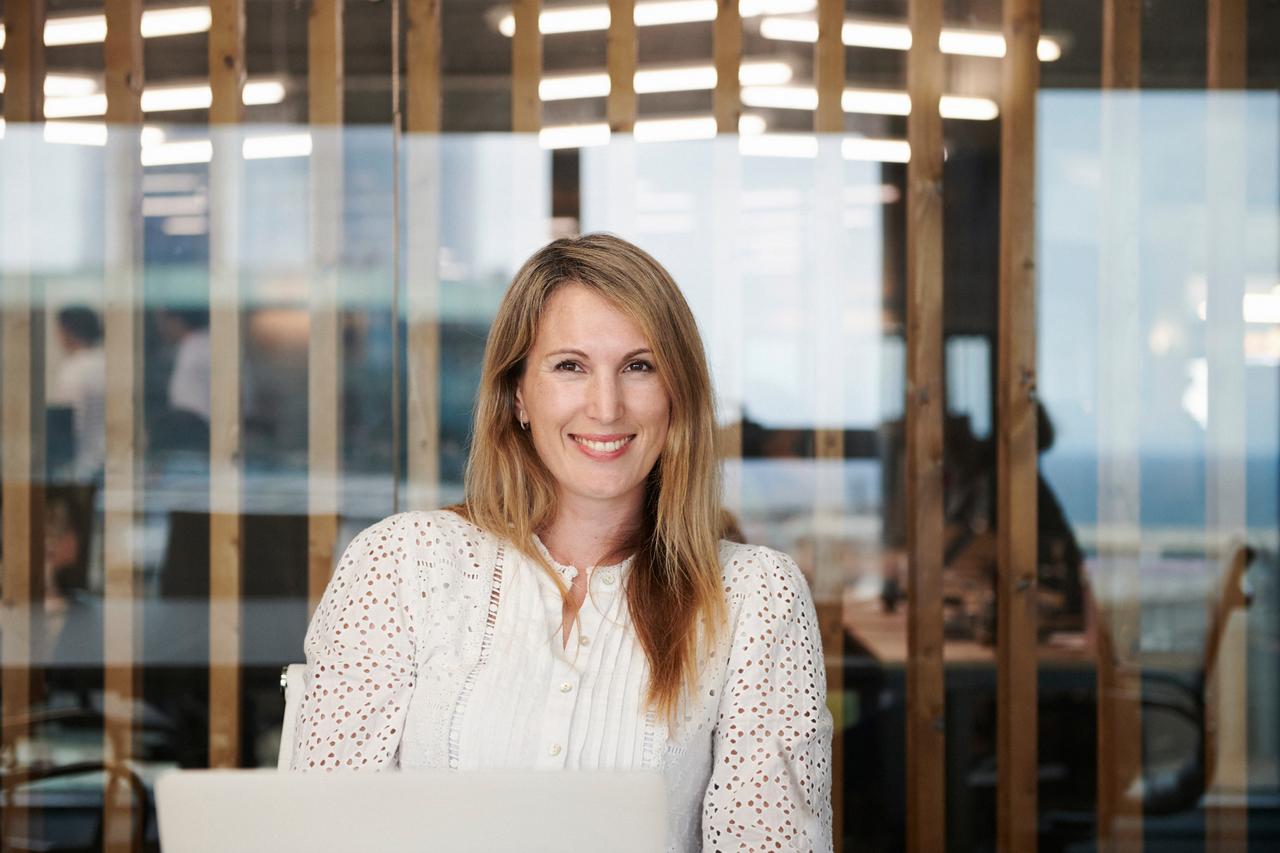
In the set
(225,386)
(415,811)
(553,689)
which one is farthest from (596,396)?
(225,386)

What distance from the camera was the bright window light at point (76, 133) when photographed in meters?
3.01

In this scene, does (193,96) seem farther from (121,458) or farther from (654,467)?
(654,467)

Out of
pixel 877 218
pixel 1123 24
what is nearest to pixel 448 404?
pixel 877 218

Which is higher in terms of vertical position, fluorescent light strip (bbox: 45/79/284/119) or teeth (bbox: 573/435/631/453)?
fluorescent light strip (bbox: 45/79/284/119)

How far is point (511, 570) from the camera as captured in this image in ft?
5.93

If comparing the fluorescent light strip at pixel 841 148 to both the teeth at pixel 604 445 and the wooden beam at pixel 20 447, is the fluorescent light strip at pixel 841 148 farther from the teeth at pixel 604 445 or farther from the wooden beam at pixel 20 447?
the wooden beam at pixel 20 447

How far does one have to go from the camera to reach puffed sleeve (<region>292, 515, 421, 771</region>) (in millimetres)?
1620

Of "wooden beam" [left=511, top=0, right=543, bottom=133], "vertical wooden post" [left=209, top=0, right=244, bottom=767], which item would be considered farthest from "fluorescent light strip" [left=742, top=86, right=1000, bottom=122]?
"vertical wooden post" [left=209, top=0, right=244, bottom=767]

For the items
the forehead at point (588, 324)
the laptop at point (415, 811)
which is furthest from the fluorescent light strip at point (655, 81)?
the laptop at point (415, 811)

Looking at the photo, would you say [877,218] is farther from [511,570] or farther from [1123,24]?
[511,570]

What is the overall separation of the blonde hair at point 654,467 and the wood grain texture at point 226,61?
1541 millimetres

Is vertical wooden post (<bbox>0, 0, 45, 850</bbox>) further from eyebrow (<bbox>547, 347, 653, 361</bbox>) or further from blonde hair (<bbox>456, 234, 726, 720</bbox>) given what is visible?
eyebrow (<bbox>547, 347, 653, 361</bbox>)

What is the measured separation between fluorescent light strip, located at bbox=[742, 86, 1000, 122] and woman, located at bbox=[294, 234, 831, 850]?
137cm

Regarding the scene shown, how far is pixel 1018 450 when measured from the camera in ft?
9.87
